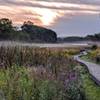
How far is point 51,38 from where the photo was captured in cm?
6266

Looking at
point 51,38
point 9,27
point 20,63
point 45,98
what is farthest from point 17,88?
point 9,27

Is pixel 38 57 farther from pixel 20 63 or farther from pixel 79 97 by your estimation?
pixel 79 97

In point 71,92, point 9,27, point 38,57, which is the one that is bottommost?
point 9,27

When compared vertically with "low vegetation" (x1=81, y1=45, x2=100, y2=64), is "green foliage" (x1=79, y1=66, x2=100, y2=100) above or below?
above

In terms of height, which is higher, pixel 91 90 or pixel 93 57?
pixel 91 90

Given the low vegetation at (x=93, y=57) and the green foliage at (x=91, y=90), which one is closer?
the green foliage at (x=91, y=90)

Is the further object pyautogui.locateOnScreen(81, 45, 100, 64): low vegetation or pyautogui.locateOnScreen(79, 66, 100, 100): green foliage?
pyautogui.locateOnScreen(81, 45, 100, 64): low vegetation

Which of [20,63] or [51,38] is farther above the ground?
[20,63]

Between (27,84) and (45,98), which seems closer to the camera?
(45,98)

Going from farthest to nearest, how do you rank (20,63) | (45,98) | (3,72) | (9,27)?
(9,27)
(20,63)
(3,72)
(45,98)

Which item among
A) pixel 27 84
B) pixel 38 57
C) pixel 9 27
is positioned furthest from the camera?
pixel 9 27

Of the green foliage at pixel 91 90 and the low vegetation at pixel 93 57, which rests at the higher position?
the green foliage at pixel 91 90

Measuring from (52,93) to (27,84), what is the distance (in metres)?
0.98

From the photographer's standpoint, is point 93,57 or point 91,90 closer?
point 91,90
